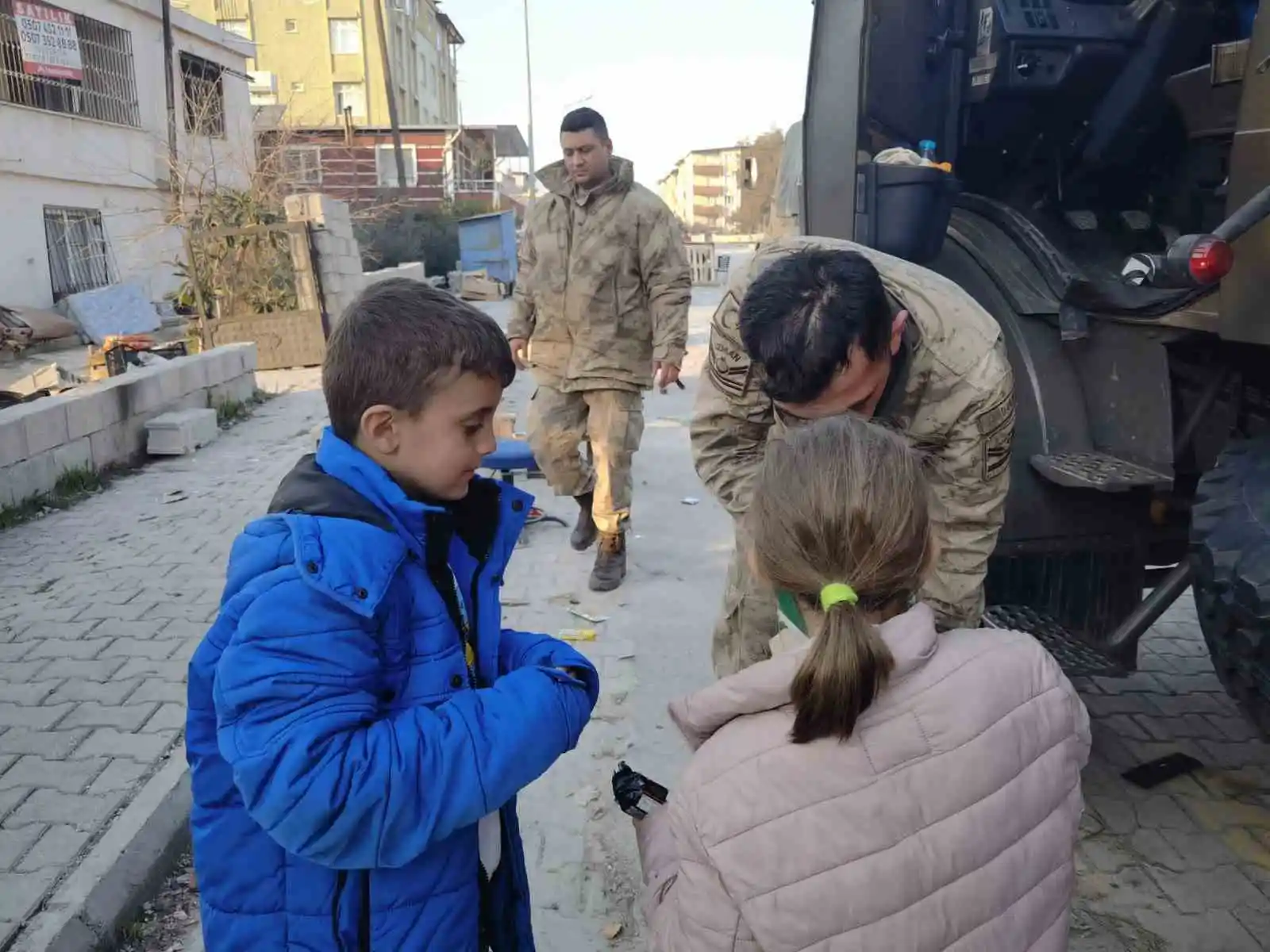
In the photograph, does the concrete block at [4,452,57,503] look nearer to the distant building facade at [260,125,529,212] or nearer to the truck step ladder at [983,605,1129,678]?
the truck step ladder at [983,605,1129,678]

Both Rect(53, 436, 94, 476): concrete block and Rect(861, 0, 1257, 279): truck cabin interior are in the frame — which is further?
Rect(53, 436, 94, 476): concrete block

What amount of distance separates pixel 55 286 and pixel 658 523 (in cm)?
1416

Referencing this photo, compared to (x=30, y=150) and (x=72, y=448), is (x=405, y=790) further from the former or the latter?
(x=30, y=150)

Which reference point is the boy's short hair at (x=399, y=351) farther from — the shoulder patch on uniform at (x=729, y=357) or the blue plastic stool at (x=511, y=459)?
the blue plastic stool at (x=511, y=459)

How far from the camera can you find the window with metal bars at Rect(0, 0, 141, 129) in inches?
611

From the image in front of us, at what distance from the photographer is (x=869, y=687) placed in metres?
1.06

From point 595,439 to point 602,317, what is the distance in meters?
0.52

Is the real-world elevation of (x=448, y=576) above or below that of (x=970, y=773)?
above

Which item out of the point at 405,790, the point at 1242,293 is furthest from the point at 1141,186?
the point at 405,790

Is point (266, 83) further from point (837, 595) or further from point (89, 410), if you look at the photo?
point (837, 595)

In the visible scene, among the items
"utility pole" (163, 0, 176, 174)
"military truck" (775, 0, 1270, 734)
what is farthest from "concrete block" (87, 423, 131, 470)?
"utility pole" (163, 0, 176, 174)

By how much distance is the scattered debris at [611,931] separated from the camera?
7.55ft

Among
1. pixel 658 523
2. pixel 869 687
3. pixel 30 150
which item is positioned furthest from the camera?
pixel 30 150

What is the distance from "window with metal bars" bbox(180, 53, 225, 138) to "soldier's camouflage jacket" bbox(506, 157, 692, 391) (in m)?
17.8
